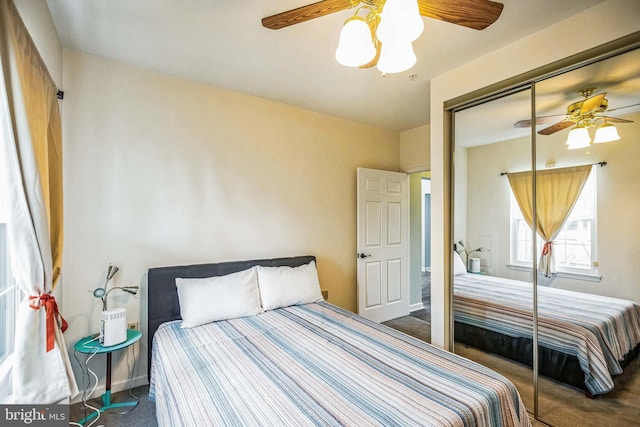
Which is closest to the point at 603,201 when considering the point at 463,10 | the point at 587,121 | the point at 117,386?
the point at 587,121

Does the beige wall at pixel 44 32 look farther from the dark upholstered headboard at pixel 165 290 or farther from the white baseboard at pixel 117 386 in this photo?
the white baseboard at pixel 117 386

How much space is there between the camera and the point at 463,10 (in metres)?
1.36

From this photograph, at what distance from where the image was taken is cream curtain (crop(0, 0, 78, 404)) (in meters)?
1.21

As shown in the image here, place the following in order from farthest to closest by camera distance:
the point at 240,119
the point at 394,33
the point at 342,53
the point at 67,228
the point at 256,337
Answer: the point at 240,119, the point at 67,228, the point at 256,337, the point at 342,53, the point at 394,33

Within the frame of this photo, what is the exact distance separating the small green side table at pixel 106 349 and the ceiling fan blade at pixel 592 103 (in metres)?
3.45

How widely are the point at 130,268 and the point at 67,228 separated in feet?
1.73

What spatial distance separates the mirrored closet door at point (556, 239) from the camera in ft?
5.68

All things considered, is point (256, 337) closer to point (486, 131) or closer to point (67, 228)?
point (67, 228)

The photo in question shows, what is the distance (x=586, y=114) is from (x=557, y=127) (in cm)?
16

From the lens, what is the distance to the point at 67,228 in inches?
85.8

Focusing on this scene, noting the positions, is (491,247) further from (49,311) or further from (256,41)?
(49,311)

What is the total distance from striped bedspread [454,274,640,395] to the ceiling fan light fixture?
6.07 ft

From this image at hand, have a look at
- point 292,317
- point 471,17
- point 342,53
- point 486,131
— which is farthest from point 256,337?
point 486,131

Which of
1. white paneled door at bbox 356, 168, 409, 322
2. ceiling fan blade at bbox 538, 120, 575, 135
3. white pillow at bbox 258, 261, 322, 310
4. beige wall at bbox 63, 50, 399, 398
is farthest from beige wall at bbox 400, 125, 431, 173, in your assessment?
white pillow at bbox 258, 261, 322, 310
